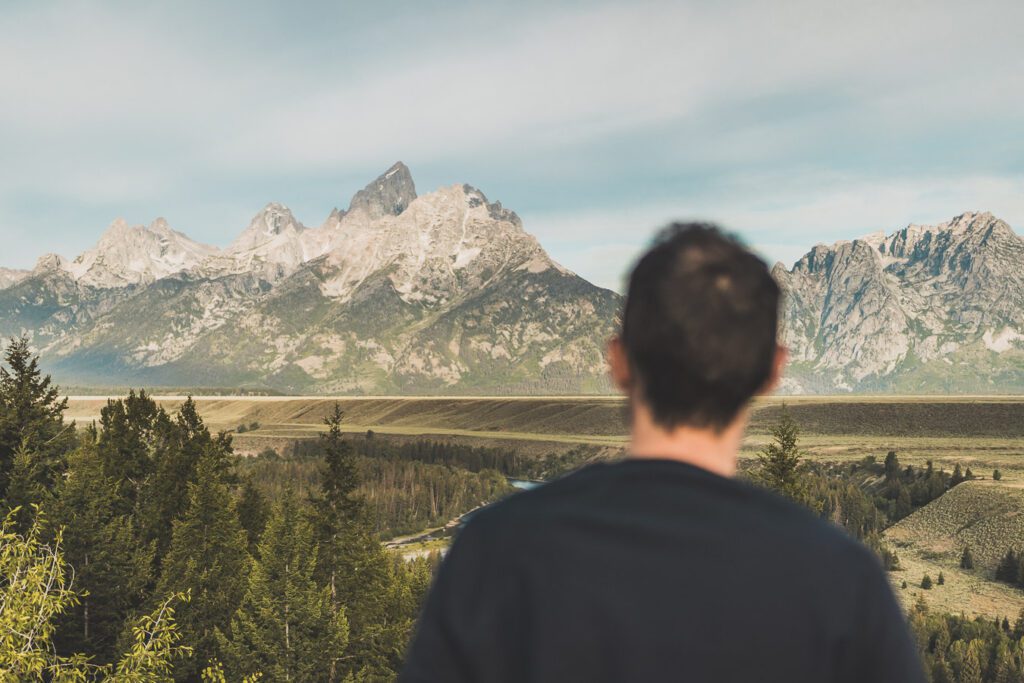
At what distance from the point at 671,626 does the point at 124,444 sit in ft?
196

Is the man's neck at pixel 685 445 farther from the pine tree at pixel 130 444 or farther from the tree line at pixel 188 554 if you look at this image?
the pine tree at pixel 130 444

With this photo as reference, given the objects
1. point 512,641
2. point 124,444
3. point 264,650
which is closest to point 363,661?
point 264,650

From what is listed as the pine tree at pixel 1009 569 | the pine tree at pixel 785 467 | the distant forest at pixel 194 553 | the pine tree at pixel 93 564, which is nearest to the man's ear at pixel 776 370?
the distant forest at pixel 194 553

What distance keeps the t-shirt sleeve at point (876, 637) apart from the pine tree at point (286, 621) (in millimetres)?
40108

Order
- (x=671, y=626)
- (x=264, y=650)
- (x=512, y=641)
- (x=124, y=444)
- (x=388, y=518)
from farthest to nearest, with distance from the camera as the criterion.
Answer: (x=388, y=518) < (x=124, y=444) < (x=264, y=650) < (x=512, y=641) < (x=671, y=626)

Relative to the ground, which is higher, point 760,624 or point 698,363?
point 698,363

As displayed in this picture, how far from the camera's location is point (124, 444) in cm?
5412

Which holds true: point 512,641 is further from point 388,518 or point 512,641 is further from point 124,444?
point 388,518

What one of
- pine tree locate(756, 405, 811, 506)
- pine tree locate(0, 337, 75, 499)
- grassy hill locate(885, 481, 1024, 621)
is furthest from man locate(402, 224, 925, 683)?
grassy hill locate(885, 481, 1024, 621)

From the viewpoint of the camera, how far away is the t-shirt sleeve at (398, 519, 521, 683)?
2311mm

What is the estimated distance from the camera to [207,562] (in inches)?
1836

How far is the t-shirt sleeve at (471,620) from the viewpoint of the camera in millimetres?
2311

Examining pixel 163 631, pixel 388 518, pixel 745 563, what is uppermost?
pixel 745 563

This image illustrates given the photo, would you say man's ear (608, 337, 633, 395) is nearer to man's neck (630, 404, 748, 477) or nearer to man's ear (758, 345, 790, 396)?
man's neck (630, 404, 748, 477)
